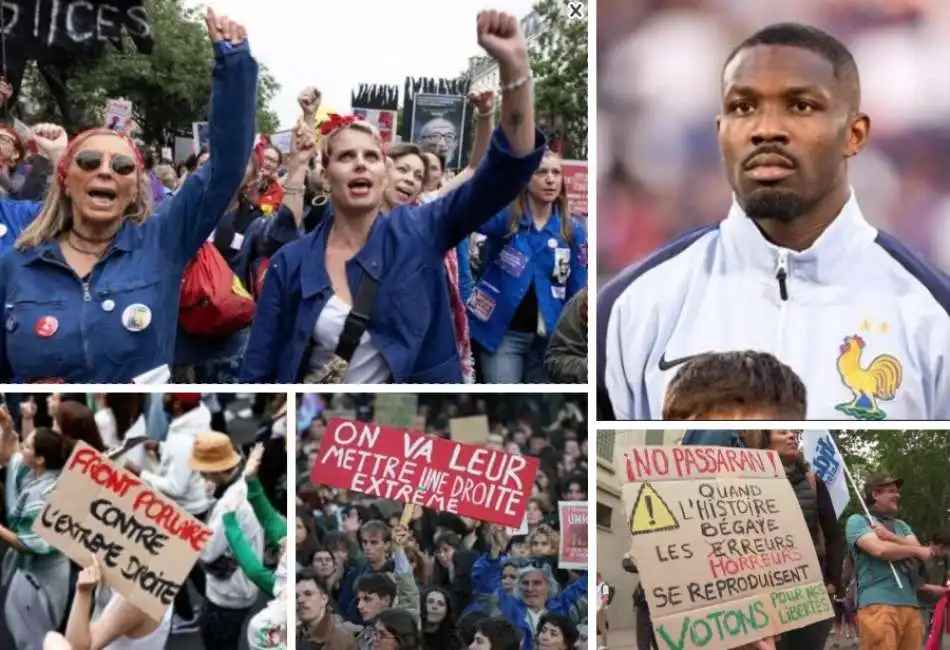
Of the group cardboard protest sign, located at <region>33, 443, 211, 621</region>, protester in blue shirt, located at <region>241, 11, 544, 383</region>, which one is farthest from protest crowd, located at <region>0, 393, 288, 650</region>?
protester in blue shirt, located at <region>241, 11, 544, 383</region>

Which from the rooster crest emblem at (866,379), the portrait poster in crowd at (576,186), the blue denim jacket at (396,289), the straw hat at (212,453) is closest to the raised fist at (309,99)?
the blue denim jacket at (396,289)

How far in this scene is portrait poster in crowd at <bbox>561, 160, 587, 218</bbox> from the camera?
5.25 meters

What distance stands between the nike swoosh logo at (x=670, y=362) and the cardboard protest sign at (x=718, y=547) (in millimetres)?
278

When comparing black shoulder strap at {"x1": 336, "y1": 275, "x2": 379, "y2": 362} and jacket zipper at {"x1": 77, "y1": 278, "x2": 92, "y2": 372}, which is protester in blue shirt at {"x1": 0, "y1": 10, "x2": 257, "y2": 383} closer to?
jacket zipper at {"x1": 77, "y1": 278, "x2": 92, "y2": 372}

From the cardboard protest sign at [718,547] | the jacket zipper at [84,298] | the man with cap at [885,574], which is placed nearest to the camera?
the jacket zipper at [84,298]

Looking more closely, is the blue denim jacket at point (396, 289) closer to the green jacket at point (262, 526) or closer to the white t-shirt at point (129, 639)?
the green jacket at point (262, 526)

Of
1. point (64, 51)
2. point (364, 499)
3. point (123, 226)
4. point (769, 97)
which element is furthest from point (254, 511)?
point (769, 97)

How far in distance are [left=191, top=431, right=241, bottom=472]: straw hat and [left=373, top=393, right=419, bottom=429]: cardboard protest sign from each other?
0.50 meters

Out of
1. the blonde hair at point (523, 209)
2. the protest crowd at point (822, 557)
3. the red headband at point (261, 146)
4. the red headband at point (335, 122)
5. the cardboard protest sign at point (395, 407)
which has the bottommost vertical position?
the protest crowd at point (822, 557)

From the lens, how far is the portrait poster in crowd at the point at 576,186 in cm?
525

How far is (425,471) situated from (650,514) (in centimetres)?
78

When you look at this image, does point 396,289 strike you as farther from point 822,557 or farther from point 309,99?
point 822,557

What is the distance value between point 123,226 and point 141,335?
1.22 feet

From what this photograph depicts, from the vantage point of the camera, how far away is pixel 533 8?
204 inches
